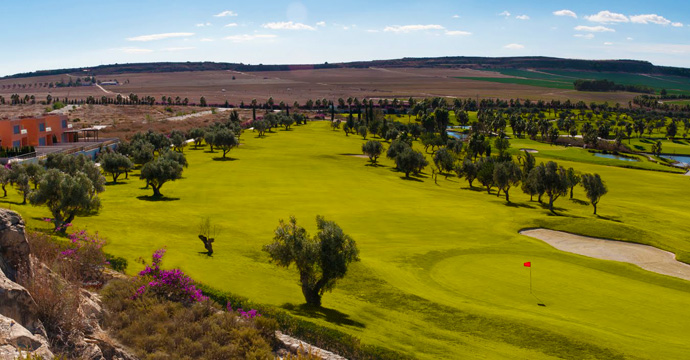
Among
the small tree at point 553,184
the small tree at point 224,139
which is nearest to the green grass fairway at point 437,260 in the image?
the small tree at point 553,184

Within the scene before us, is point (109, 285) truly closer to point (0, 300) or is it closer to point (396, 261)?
point (0, 300)

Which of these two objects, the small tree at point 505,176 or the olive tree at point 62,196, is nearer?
the olive tree at point 62,196

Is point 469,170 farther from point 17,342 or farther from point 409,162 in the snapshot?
point 17,342

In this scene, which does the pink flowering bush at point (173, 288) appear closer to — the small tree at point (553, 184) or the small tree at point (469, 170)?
the small tree at point (553, 184)

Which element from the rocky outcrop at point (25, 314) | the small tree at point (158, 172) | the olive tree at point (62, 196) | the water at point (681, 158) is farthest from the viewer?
the water at point (681, 158)

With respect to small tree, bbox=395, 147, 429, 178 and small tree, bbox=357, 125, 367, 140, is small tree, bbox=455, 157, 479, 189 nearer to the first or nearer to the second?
small tree, bbox=395, 147, 429, 178

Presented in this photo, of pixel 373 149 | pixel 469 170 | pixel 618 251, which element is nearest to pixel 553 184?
pixel 469 170
